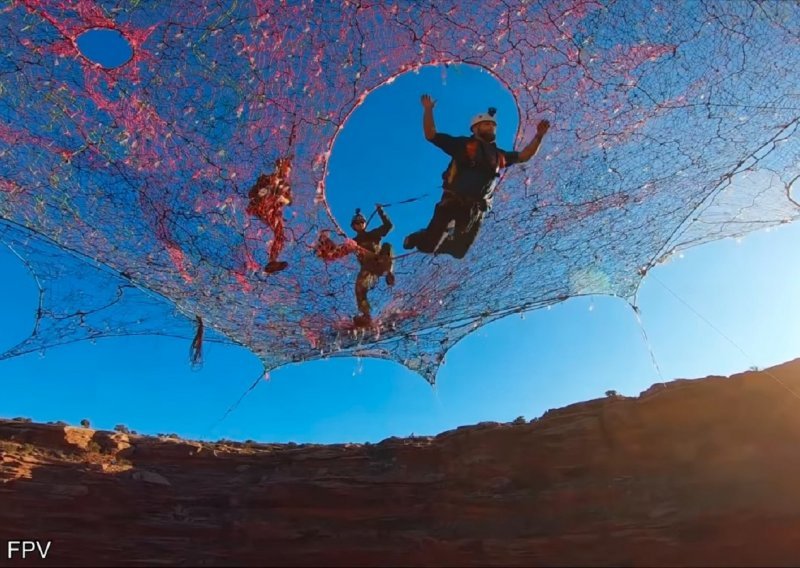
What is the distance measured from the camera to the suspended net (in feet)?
18.4

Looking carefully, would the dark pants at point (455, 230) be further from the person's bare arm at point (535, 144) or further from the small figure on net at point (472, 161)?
the person's bare arm at point (535, 144)

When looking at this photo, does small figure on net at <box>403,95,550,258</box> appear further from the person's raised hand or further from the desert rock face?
the desert rock face

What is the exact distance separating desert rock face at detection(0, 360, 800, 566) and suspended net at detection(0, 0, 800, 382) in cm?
256

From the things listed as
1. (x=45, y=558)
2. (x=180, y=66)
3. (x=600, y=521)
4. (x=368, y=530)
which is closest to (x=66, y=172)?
(x=180, y=66)

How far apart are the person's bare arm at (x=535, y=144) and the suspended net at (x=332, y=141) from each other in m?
0.12


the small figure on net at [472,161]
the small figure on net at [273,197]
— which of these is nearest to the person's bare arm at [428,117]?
the small figure on net at [472,161]

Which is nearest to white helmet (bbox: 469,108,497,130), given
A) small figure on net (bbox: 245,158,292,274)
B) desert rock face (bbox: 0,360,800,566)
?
small figure on net (bbox: 245,158,292,274)

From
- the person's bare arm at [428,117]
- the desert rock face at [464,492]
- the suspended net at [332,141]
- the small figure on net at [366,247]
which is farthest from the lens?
the desert rock face at [464,492]

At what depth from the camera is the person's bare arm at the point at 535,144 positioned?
21.0ft

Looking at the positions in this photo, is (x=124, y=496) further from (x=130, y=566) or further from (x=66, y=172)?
(x=66, y=172)

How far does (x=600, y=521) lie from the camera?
355 inches

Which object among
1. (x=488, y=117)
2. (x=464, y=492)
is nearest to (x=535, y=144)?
(x=488, y=117)

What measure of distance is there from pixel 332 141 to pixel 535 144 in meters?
2.09

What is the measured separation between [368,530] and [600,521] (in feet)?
11.5
